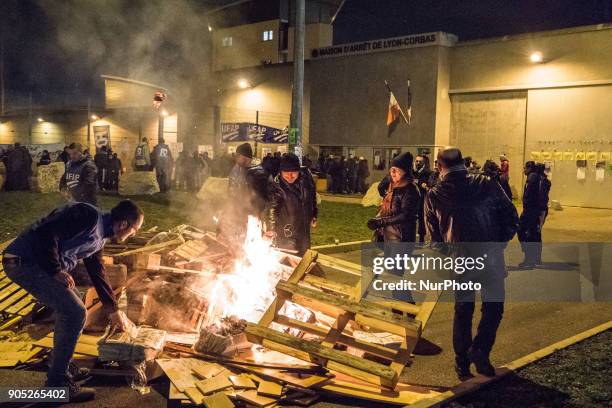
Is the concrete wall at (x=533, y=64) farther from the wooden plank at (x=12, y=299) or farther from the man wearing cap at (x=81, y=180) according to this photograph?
the wooden plank at (x=12, y=299)

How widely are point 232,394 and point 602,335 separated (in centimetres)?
407

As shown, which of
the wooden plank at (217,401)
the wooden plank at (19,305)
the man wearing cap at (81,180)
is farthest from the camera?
the man wearing cap at (81,180)

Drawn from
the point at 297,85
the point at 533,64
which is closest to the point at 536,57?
the point at 533,64

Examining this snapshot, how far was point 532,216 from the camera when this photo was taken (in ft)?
36.5

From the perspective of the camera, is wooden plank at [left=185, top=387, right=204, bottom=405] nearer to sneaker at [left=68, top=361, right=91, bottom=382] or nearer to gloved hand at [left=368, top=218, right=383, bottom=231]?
sneaker at [left=68, top=361, right=91, bottom=382]

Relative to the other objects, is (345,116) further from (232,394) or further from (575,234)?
(232,394)

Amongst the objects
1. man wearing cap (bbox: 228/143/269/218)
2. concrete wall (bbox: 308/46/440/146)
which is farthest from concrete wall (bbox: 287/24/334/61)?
man wearing cap (bbox: 228/143/269/218)

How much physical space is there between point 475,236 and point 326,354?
1.63m

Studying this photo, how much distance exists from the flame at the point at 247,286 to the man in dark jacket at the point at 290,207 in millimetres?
410

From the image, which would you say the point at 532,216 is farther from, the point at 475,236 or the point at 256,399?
the point at 256,399

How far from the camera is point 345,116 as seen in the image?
101 ft

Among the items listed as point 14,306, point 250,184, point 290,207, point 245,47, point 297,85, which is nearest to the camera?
point 14,306

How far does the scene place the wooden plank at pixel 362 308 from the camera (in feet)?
17.0

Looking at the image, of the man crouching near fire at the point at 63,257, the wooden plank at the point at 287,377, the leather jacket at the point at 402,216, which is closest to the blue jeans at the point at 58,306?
the man crouching near fire at the point at 63,257
